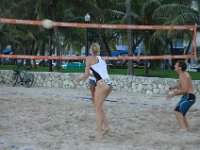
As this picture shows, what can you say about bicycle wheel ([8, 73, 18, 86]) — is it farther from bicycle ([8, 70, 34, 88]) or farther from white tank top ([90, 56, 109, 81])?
white tank top ([90, 56, 109, 81])

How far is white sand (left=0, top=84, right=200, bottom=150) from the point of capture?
6.47 metres

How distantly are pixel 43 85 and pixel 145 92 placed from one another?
14.7 ft

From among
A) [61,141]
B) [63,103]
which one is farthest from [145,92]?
[61,141]

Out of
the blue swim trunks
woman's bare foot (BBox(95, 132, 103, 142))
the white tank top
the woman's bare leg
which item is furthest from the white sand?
the white tank top

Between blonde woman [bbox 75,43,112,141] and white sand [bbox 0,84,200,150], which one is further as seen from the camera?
blonde woman [bbox 75,43,112,141]

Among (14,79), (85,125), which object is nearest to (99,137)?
(85,125)

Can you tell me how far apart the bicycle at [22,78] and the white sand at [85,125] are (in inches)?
172

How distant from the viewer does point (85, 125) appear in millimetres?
8164

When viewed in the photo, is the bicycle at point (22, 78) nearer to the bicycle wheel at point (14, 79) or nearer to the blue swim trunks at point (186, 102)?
the bicycle wheel at point (14, 79)

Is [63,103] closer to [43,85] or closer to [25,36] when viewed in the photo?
[43,85]

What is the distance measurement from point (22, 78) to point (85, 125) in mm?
9256

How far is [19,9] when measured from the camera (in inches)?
868

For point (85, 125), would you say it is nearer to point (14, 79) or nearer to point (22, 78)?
point (22, 78)

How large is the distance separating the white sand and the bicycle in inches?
172
